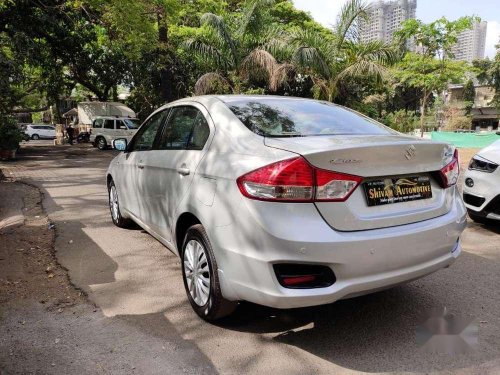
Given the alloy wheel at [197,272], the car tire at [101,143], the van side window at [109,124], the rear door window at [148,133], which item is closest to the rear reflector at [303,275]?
the alloy wheel at [197,272]

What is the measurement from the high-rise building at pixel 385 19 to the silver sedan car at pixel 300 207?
45.7 ft

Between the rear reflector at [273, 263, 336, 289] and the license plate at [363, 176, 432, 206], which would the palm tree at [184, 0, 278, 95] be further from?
the rear reflector at [273, 263, 336, 289]

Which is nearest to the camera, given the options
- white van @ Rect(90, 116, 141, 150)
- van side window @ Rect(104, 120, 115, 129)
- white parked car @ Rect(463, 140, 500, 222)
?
white parked car @ Rect(463, 140, 500, 222)

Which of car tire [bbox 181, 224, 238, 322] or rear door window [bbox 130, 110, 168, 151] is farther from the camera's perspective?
rear door window [bbox 130, 110, 168, 151]

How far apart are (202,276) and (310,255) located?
99cm

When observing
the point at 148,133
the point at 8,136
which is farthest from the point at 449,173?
the point at 8,136

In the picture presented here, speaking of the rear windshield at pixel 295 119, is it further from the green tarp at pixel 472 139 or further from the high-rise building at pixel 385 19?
the green tarp at pixel 472 139

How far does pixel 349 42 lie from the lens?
50.8 feet

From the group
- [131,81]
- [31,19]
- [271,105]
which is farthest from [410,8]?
[271,105]

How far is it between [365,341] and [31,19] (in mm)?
14563

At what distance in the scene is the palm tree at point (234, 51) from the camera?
15258 mm

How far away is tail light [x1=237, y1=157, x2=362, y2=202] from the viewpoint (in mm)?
2473

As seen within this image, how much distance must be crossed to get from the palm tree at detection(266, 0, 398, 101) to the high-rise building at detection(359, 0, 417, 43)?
687mm

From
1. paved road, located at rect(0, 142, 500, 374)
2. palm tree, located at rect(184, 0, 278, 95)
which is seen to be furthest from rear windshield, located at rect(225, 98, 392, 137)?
palm tree, located at rect(184, 0, 278, 95)
